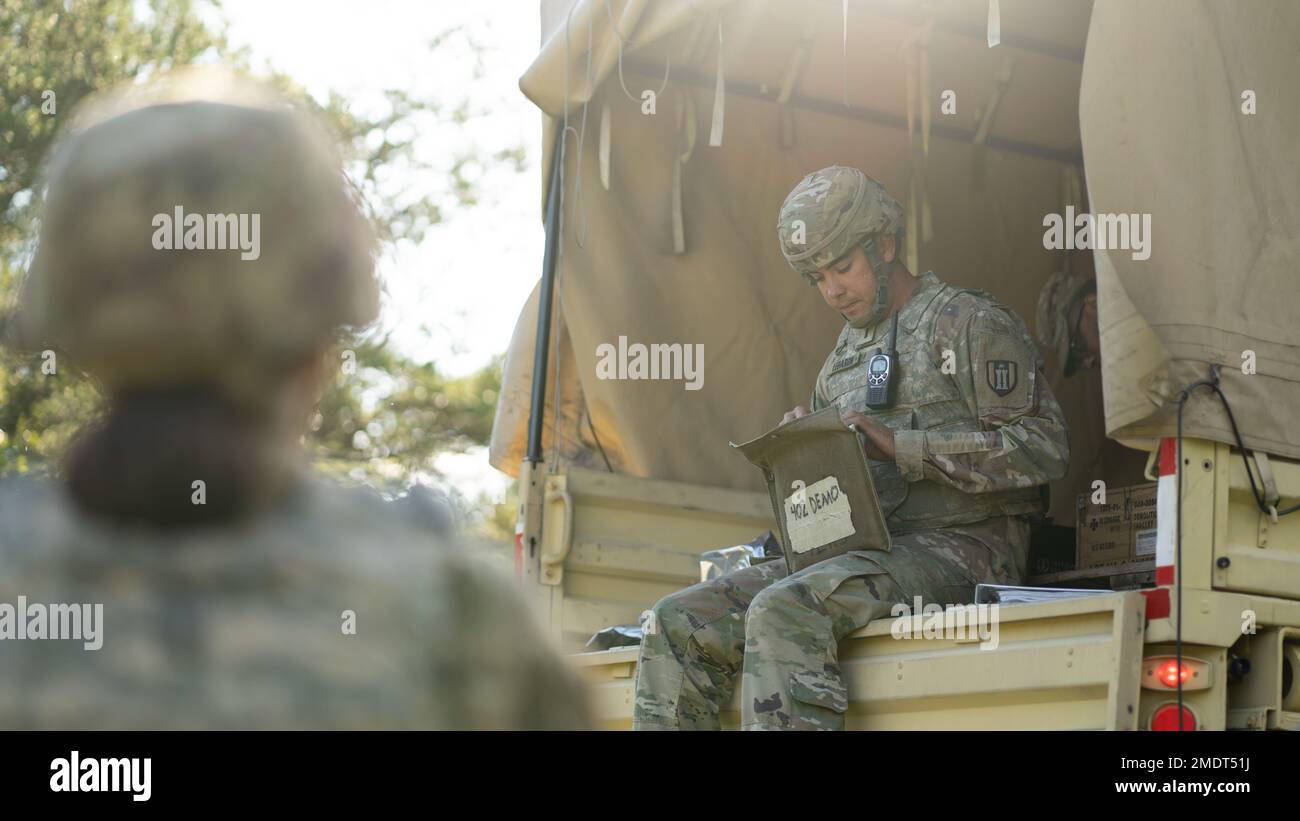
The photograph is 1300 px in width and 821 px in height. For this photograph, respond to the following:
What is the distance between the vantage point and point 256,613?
3.36ft

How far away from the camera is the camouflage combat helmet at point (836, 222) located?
4.02 metres

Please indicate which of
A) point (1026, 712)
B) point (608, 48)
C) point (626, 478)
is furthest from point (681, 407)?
point (1026, 712)

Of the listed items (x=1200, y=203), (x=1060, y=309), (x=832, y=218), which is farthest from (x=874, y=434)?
(x=1060, y=309)

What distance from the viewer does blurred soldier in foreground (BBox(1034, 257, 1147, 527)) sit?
4.99 m

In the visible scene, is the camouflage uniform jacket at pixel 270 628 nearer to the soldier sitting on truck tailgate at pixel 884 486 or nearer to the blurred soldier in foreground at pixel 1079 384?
the soldier sitting on truck tailgate at pixel 884 486

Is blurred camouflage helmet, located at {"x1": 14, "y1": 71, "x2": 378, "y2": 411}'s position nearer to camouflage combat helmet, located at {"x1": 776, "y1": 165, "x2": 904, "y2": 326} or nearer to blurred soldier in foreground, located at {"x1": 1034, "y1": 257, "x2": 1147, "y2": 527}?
camouflage combat helmet, located at {"x1": 776, "y1": 165, "x2": 904, "y2": 326}

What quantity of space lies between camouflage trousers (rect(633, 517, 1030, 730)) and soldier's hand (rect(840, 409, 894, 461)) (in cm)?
21

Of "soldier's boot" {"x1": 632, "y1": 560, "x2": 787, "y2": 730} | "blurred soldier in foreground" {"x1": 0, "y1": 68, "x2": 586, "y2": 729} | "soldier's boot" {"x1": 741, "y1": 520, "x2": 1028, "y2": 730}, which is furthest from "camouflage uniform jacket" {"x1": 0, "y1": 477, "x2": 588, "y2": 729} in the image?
"soldier's boot" {"x1": 632, "y1": 560, "x2": 787, "y2": 730}

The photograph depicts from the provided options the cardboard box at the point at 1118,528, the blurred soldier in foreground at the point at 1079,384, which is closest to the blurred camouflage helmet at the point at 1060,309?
the blurred soldier in foreground at the point at 1079,384

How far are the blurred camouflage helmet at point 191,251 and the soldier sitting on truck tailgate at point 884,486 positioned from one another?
250 cm

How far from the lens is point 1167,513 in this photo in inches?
119

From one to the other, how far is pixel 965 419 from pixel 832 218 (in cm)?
60

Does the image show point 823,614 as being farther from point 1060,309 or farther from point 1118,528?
point 1060,309
